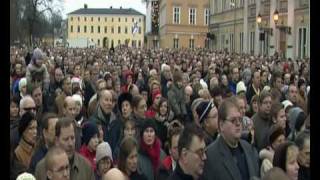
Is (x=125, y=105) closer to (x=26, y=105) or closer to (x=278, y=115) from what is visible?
(x=26, y=105)

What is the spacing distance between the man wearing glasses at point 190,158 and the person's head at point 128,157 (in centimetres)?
79

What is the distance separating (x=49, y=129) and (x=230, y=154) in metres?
2.21

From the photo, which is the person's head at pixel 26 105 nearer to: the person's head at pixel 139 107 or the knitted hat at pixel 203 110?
the person's head at pixel 139 107

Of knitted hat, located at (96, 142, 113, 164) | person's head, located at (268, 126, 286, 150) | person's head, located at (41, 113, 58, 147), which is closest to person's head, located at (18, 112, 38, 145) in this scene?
person's head, located at (41, 113, 58, 147)

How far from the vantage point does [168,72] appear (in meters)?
16.6

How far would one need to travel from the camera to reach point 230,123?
236 inches

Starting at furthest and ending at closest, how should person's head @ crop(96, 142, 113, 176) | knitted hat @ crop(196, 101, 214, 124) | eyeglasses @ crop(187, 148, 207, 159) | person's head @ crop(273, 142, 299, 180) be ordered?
knitted hat @ crop(196, 101, 214, 124) → person's head @ crop(96, 142, 113, 176) → eyeglasses @ crop(187, 148, 207, 159) → person's head @ crop(273, 142, 299, 180)

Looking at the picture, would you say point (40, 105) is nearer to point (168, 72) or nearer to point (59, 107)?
point (59, 107)

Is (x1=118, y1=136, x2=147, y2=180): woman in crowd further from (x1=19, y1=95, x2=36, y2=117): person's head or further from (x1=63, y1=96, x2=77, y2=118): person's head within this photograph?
(x1=19, y1=95, x2=36, y2=117): person's head

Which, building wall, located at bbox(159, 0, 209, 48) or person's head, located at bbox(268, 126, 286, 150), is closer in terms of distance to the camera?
person's head, located at bbox(268, 126, 286, 150)

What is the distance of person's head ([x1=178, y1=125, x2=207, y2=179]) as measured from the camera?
546 cm

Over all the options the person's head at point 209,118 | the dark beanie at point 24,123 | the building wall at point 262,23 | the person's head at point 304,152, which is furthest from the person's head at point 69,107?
the building wall at point 262,23

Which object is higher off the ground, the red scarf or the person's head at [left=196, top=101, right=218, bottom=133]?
the person's head at [left=196, top=101, right=218, bottom=133]

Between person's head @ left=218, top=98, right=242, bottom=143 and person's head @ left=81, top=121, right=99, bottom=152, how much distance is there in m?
1.90
